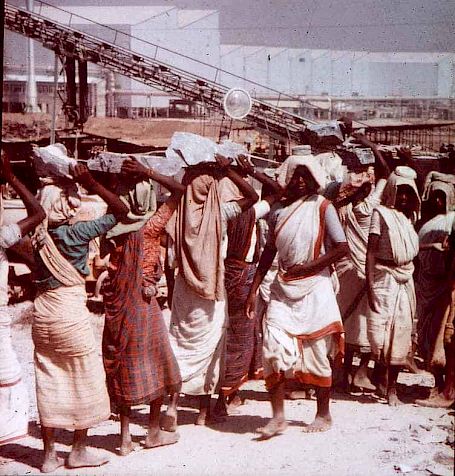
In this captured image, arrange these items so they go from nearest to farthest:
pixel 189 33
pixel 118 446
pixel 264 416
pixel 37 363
→ pixel 37 363, pixel 118 446, pixel 264 416, pixel 189 33

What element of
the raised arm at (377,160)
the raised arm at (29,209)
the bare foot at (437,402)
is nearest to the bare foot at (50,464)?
the raised arm at (29,209)

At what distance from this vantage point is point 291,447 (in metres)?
4.83

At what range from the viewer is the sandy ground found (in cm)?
466

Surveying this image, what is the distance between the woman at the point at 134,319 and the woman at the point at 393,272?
67.0 inches

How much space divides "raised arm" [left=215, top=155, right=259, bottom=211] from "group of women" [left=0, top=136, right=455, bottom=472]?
0.01 m

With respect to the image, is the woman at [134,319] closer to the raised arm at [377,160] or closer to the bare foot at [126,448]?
the bare foot at [126,448]

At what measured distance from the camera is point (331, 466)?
4641 mm

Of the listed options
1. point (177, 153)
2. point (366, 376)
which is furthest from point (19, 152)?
point (366, 376)

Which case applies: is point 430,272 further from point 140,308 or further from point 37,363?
point 37,363

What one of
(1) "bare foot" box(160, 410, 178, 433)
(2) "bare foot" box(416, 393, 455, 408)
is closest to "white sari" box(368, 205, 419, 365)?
(2) "bare foot" box(416, 393, 455, 408)

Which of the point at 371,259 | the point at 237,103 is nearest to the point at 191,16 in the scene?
the point at 237,103

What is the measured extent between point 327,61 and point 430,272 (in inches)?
76.9

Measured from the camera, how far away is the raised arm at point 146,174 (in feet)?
15.3

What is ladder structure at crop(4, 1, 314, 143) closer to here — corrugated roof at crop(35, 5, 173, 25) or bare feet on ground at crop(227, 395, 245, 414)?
corrugated roof at crop(35, 5, 173, 25)
